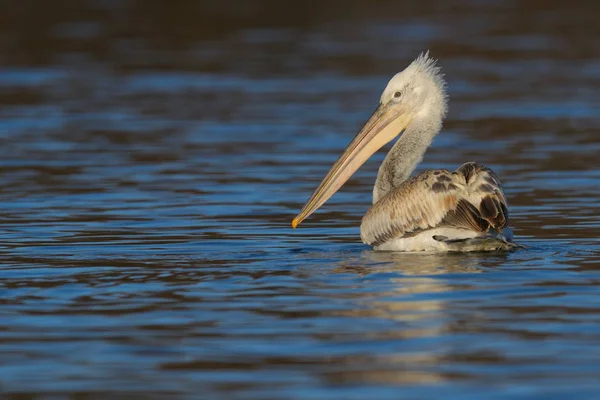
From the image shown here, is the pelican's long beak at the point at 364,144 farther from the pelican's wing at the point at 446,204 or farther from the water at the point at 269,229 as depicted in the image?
the pelican's wing at the point at 446,204

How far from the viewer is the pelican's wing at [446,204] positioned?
8.82 meters

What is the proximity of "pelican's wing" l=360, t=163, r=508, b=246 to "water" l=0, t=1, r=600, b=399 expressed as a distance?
0.21 m

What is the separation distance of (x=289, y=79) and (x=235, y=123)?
4305 mm

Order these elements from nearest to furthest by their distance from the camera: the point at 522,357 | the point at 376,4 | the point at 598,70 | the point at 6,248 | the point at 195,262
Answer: the point at 522,357
the point at 195,262
the point at 6,248
the point at 598,70
the point at 376,4

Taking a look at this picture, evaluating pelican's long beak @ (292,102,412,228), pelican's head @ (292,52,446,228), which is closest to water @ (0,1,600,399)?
pelican's long beak @ (292,102,412,228)

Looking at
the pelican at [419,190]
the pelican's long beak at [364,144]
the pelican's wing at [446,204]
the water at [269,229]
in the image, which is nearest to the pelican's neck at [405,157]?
the pelican at [419,190]

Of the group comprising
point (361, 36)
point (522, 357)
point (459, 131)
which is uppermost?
point (361, 36)

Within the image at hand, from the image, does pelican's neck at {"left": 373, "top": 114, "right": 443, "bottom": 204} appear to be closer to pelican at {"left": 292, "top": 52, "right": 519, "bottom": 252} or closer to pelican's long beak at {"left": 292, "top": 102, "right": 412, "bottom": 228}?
pelican at {"left": 292, "top": 52, "right": 519, "bottom": 252}

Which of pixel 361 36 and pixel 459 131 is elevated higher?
pixel 361 36

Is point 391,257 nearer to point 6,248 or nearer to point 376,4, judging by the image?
point 6,248

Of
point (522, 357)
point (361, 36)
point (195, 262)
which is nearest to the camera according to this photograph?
point (522, 357)

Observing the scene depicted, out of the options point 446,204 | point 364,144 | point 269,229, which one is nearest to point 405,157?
point 364,144

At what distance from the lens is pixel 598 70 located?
21.3 m

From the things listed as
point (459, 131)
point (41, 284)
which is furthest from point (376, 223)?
point (459, 131)
